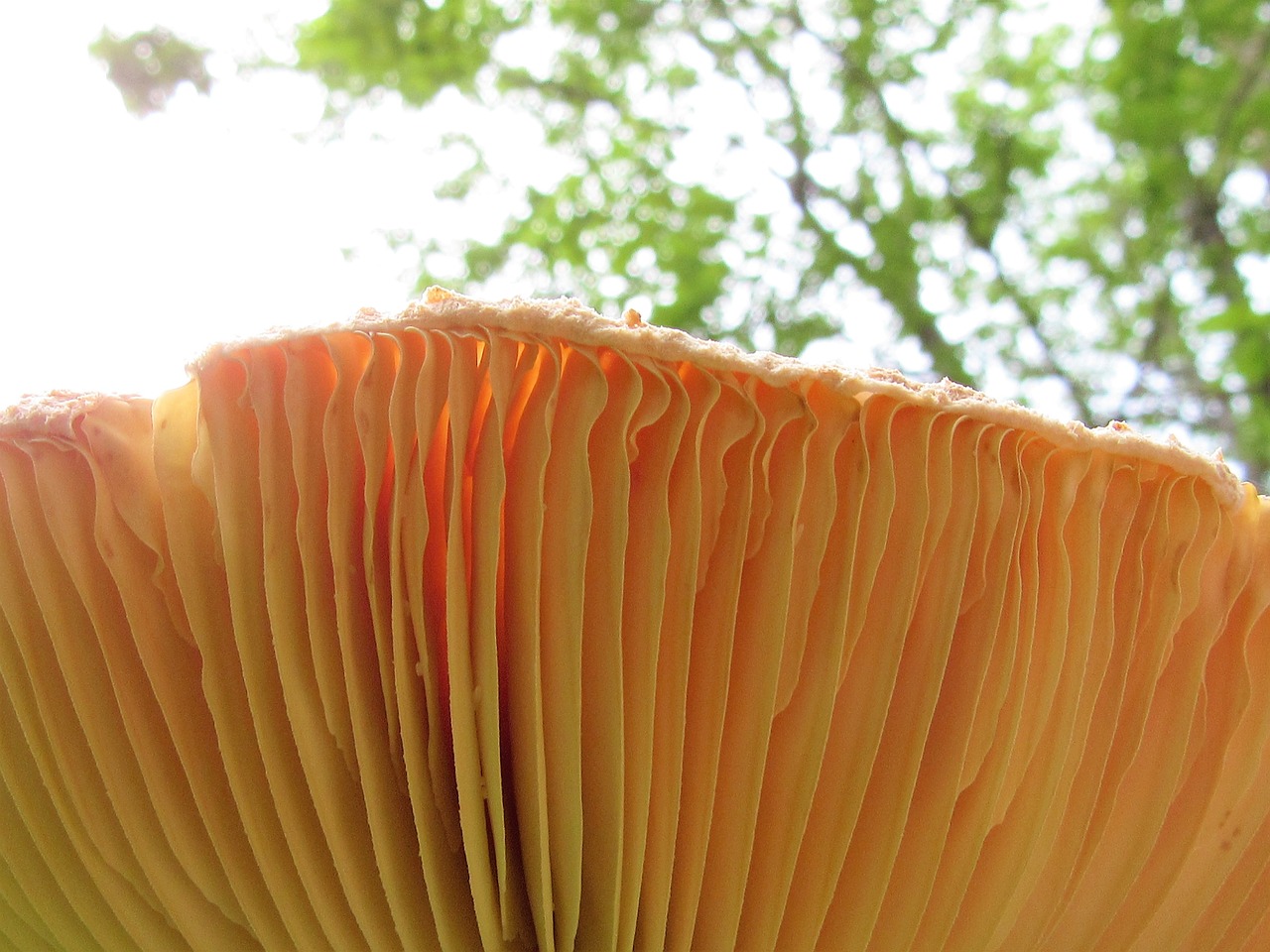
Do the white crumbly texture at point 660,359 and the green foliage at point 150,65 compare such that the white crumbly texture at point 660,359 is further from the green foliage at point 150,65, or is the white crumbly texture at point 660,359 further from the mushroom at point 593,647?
the green foliage at point 150,65

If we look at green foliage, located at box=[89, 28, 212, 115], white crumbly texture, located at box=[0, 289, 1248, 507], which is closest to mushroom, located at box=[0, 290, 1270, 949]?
white crumbly texture, located at box=[0, 289, 1248, 507]

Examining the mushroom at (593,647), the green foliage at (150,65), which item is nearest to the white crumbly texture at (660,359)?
the mushroom at (593,647)

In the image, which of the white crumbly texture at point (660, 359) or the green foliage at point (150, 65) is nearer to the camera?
the white crumbly texture at point (660, 359)

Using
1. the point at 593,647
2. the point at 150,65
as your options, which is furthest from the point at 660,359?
the point at 150,65

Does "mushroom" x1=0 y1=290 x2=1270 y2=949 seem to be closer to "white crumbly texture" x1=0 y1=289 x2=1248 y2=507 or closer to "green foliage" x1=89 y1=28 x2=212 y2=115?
"white crumbly texture" x1=0 y1=289 x2=1248 y2=507

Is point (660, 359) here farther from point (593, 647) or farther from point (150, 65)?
point (150, 65)

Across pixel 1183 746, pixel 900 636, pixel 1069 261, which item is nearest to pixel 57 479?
pixel 900 636

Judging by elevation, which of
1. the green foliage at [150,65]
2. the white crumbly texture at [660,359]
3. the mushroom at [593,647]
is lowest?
the mushroom at [593,647]
